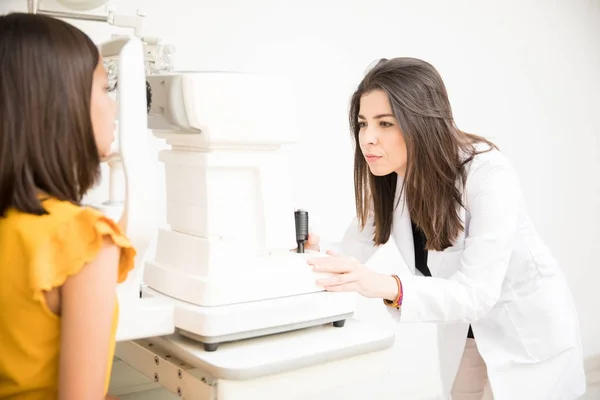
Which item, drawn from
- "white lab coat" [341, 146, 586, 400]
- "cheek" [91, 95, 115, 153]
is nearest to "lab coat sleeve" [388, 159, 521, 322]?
"white lab coat" [341, 146, 586, 400]

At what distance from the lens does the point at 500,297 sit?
175 cm

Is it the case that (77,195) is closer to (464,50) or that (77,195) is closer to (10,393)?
(10,393)

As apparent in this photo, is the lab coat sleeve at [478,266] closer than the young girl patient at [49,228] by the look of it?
No

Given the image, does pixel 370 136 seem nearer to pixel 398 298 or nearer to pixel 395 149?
pixel 395 149

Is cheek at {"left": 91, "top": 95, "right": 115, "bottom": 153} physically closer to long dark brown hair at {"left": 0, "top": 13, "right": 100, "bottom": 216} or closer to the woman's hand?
long dark brown hair at {"left": 0, "top": 13, "right": 100, "bottom": 216}

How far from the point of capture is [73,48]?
99 cm

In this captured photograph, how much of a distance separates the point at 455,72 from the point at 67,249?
7.20 feet

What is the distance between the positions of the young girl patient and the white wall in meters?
0.53

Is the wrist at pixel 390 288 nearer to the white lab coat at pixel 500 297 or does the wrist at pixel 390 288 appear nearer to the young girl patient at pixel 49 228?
the white lab coat at pixel 500 297

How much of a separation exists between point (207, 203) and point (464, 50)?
1.82m

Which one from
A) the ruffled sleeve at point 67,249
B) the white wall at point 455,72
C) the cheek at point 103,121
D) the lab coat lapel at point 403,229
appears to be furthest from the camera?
the white wall at point 455,72

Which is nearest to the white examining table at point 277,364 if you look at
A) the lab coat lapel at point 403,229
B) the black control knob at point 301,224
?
the black control knob at point 301,224

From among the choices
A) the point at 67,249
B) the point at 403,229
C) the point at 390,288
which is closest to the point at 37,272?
the point at 67,249

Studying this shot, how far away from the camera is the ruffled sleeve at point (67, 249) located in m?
0.93
